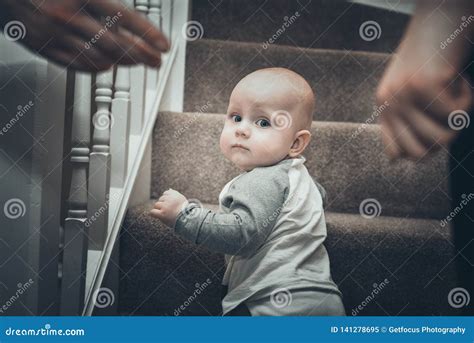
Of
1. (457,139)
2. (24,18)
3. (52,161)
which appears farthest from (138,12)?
(457,139)

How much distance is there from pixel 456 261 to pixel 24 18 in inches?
37.9

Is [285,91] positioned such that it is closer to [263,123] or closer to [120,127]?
[263,123]

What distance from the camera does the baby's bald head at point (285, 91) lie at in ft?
2.93

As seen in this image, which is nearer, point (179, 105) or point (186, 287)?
point (186, 287)

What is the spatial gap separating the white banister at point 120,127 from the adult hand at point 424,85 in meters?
0.52

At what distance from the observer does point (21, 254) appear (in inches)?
37.6

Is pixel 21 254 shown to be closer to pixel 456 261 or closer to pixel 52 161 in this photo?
pixel 52 161

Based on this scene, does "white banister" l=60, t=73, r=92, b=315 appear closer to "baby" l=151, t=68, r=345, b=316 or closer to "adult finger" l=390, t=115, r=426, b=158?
"baby" l=151, t=68, r=345, b=316

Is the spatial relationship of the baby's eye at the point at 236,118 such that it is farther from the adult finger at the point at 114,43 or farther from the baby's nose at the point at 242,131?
the adult finger at the point at 114,43

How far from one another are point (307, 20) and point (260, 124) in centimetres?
27

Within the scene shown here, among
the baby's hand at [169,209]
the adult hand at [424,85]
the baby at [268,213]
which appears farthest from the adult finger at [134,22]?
the adult hand at [424,85]

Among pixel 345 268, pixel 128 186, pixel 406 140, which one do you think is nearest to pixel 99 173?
pixel 128 186

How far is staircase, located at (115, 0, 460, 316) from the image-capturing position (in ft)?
3.29
